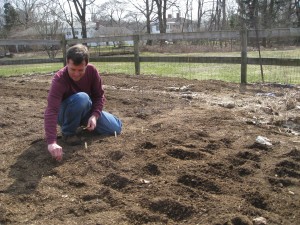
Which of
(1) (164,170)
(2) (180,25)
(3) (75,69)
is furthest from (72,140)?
(2) (180,25)

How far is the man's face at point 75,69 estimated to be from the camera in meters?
3.24

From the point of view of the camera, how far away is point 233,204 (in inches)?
91.4

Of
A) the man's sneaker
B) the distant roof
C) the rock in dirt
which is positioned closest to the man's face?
the man's sneaker

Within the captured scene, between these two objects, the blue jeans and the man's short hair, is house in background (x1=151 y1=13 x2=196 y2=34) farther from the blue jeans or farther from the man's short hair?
the man's short hair

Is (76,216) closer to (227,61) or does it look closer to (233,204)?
(233,204)

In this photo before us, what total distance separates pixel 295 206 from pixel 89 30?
69463mm

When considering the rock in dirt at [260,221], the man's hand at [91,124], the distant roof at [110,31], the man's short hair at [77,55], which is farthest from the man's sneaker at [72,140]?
the distant roof at [110,31]

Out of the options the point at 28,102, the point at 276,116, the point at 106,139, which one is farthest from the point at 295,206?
the point at 28,102

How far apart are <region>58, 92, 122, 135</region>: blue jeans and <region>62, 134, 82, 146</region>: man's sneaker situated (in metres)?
0.04

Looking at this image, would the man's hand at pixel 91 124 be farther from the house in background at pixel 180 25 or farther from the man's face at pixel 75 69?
the house in background at pixel 180 25

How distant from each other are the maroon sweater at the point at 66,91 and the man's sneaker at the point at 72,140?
0.32 metres

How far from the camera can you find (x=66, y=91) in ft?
11.6

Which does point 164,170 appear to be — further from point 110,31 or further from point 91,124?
point 110,31

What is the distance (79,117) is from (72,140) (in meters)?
0.24
